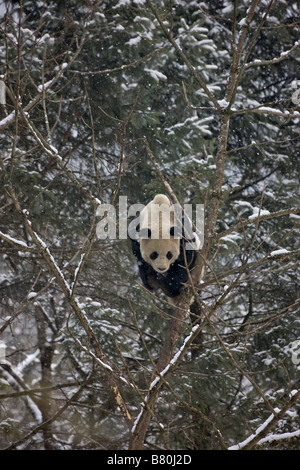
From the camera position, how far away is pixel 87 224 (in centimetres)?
712

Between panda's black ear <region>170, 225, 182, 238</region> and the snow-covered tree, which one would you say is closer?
panda's black ear <region>170, 225, 182, 238</region>

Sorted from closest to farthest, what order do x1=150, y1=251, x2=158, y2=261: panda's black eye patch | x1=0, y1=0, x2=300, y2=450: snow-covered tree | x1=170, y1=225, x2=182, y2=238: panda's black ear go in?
x1=170, y1=225, x2=182, y2=238: panda's black ear
x1=150, y1=251, x2=158, y2=261: panda's black eye patch
x1=0, y1=0, x2=300, y2=450: snow-covered tree

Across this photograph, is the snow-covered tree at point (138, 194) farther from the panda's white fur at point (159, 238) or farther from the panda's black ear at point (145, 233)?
the panda's black ear at point (145, 233)

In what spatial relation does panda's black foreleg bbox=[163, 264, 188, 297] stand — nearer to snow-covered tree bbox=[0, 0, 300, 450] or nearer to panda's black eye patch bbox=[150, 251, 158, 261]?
panda's black eye patch bbox=[150, 251, 158, 261]

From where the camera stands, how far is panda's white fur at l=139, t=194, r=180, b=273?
4.36 meters

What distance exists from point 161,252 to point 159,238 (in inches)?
5.0

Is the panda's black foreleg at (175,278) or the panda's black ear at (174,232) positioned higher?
the panda's black ear at (174,232)

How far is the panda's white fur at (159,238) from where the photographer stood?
14.3 ft

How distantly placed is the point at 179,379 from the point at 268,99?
16.8 ft

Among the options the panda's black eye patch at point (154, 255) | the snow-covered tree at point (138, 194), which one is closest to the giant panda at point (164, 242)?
the panda's black eye patch at point (154, 255)

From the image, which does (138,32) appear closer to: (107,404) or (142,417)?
(107,404)

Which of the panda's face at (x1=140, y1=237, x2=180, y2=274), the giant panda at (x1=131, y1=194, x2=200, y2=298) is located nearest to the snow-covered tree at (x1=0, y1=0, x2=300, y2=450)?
the giant panda at (x1=131, y1=194, x2=200, y2=298)

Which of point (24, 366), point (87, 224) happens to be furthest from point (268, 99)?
point (24, 366)
